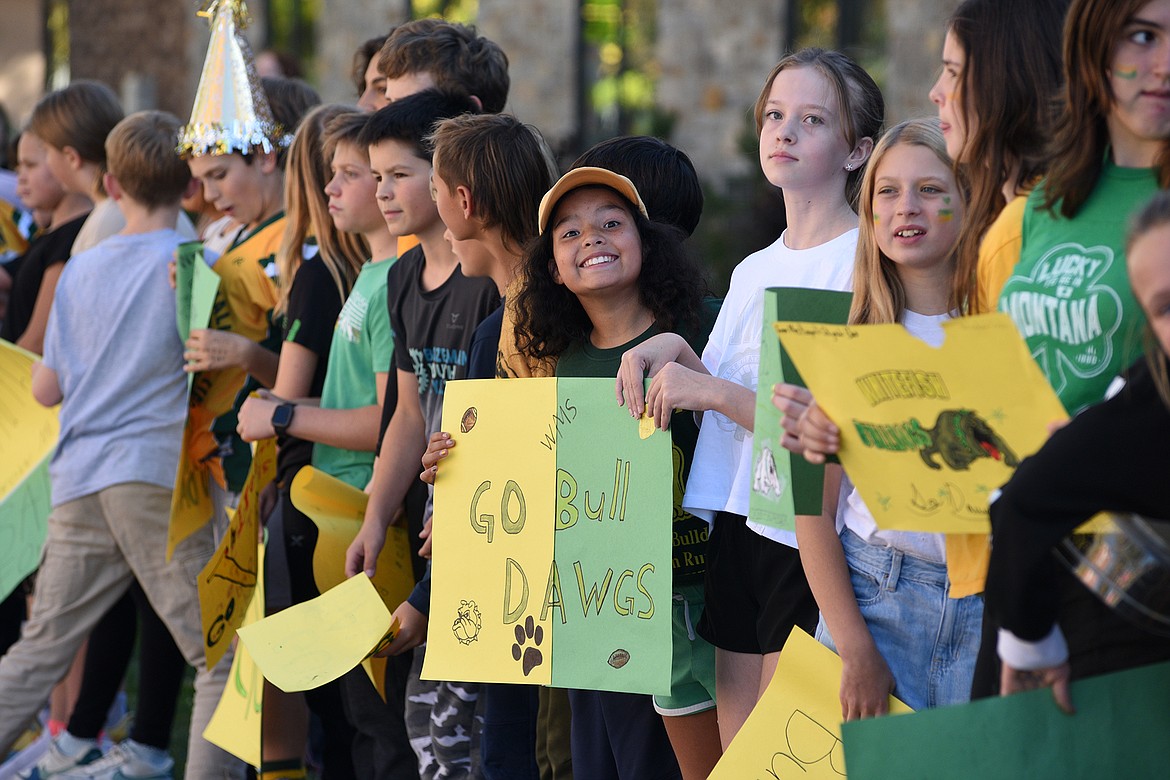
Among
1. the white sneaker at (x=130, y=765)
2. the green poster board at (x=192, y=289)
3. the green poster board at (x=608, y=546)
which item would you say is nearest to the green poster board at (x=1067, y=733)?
the green poster board at (x=608, y=546)

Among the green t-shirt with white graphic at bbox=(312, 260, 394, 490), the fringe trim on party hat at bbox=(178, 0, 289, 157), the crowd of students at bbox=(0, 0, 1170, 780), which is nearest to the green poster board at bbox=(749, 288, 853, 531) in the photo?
the crowd of students at bbox=(0, 0, 1170, 780)

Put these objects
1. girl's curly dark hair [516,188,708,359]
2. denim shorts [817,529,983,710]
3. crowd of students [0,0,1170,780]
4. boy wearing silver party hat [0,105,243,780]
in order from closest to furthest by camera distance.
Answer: crowd of students [0,0,1170,780] → denim shorts [817,529,983,710] → girl's curly dark hair [516,188,708,359] → boy wearing silver party hat [0,105,243,780]

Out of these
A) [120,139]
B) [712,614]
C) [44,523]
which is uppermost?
[120,139]

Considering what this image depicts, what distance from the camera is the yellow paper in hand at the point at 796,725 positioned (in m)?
2.22

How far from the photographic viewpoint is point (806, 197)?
8.36 ft

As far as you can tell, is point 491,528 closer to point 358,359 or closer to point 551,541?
point 551,541

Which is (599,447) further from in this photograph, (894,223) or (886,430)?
(886,430)

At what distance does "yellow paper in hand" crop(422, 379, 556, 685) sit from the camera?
257 centimetres

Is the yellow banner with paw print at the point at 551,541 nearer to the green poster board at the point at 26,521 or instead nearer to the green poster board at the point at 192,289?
the green poster board at the point at 192,289

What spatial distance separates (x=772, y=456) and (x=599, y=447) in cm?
52

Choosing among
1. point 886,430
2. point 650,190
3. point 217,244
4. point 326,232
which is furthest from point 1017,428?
point 217,244

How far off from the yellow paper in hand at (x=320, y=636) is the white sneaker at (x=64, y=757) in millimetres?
1764

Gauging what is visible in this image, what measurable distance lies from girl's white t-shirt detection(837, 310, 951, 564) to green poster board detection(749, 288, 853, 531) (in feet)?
0.32

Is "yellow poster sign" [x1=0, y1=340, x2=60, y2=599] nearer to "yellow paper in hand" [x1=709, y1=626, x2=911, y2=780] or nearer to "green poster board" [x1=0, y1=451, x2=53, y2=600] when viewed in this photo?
"green poster board" [x1=0, y1=451, x2=53, y2=600]
